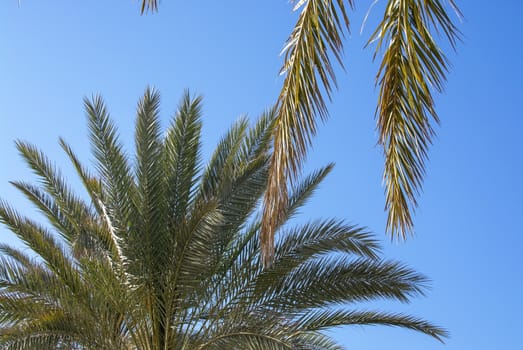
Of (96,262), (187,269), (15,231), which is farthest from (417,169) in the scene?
(15,231)

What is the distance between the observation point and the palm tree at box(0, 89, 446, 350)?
1138cm

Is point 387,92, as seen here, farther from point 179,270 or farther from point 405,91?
point 179,270

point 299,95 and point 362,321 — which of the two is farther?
point 362,321

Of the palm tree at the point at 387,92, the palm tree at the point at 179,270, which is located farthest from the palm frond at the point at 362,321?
the palm tree at the point at 387,92

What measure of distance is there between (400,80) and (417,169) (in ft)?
2.14

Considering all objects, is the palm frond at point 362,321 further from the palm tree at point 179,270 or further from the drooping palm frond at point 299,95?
the drooping palm frond at point 299,95

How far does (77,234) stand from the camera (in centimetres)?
1281

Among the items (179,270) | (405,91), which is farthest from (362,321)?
(405,91)

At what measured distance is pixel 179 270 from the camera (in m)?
11.6

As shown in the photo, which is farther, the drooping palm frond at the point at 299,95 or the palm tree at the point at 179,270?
the palm tree at the point at 179,270

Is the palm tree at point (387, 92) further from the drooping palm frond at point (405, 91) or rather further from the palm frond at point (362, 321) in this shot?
the palm frond at point (362, 321)

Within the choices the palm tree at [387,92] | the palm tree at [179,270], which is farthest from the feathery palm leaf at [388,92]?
the palm tree at [179,270]

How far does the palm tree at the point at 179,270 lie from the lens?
37.3 ft

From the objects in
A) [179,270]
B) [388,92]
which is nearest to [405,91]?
[388,92]
